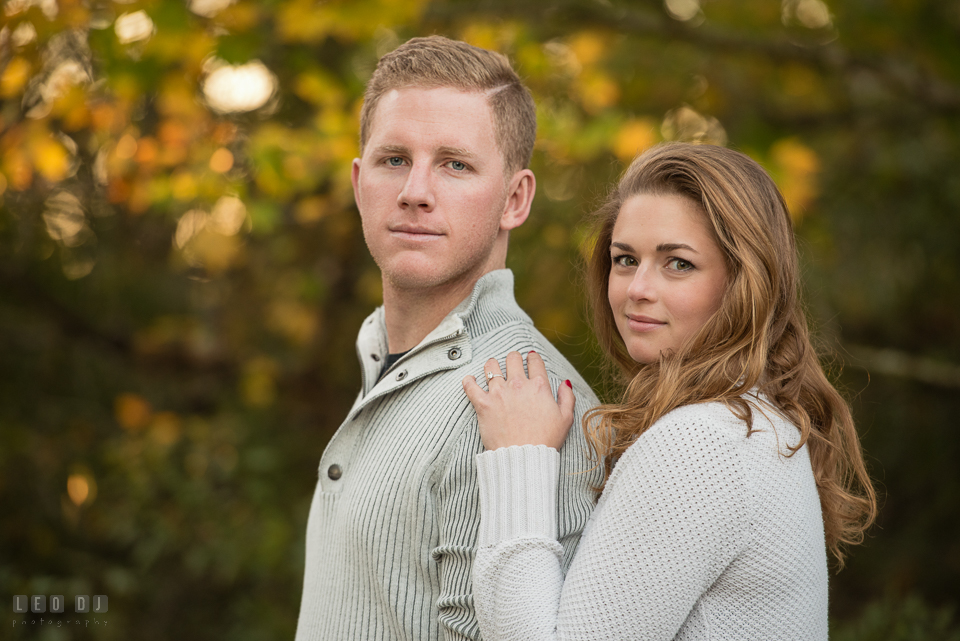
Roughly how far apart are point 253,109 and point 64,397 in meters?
2.40

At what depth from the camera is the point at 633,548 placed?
1.48m

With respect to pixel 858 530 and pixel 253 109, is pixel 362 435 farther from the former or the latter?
pixel 253 109

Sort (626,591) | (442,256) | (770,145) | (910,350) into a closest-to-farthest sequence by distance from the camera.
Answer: (626,591)
(442,256)
(770,145)
(910,350)

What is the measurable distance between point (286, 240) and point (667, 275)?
4.61 m

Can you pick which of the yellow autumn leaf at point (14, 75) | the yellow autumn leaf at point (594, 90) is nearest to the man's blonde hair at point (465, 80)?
the yellow autumn leaf at point (14, 75)

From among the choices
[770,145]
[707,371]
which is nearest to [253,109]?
[770,145]

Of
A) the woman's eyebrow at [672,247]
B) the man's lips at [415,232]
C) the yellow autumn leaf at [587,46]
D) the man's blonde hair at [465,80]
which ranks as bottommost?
the woman's eyebrow at [672,247]

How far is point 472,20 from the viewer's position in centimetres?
479

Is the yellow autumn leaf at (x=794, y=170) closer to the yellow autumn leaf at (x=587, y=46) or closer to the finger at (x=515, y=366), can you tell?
the yellow autumn leaf at (x=587, y=46)

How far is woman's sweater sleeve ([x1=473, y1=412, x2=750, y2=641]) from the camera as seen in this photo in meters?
1.46

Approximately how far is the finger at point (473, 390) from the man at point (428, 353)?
0.11 feet

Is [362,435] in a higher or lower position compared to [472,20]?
lower

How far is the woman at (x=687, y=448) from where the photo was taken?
147 cm

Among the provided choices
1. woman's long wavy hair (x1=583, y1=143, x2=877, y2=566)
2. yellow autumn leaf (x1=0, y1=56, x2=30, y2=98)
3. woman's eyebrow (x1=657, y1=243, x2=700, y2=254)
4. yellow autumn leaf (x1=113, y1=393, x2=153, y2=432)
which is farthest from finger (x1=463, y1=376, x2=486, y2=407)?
yellow autumn leaf (x1=113, y1=393, x2=153, y2=432)
